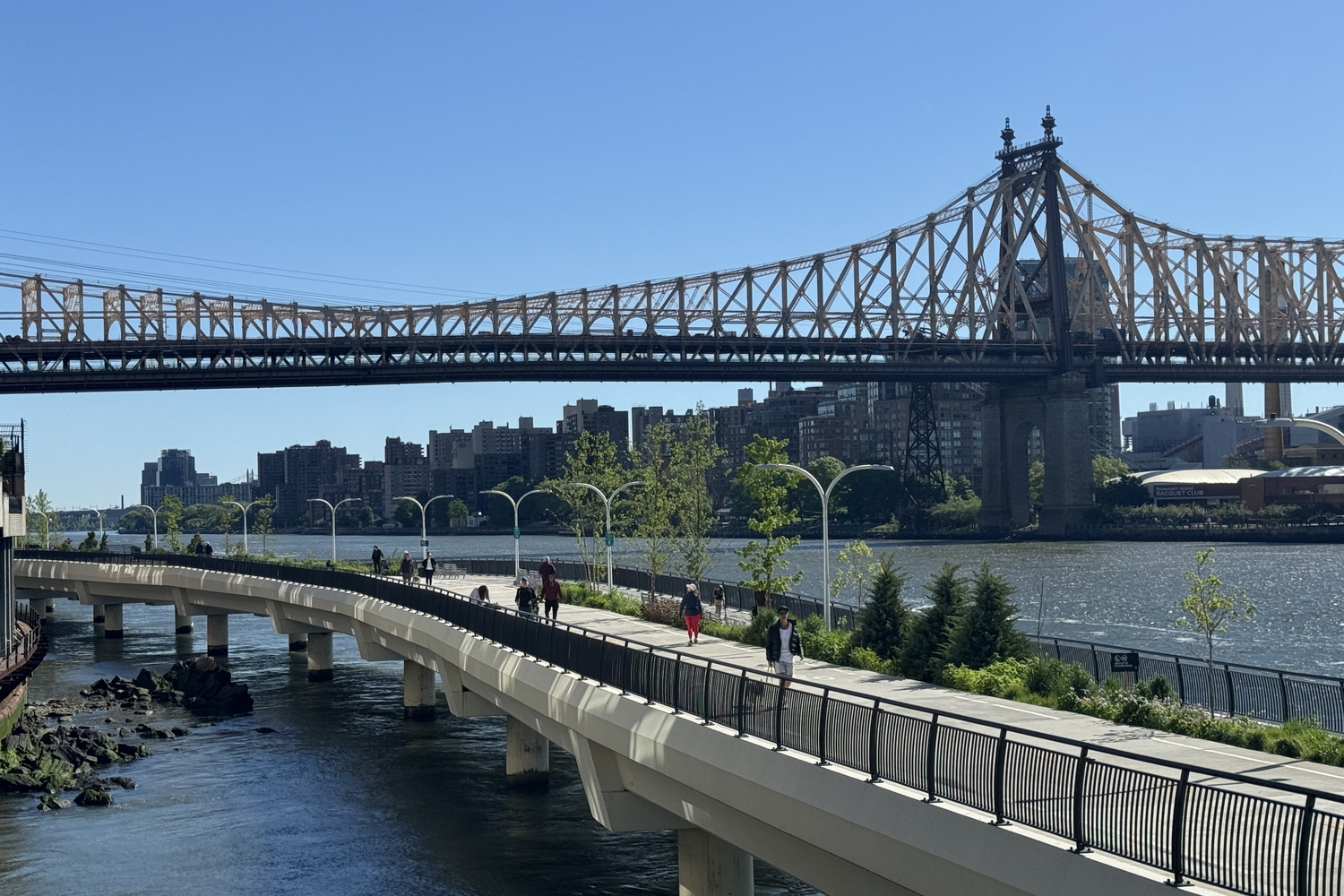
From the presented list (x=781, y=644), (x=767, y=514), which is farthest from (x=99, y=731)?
(x=781, y=644)

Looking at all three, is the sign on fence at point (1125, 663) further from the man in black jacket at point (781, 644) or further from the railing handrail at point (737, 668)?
the man in black jacket at point (781, 644)

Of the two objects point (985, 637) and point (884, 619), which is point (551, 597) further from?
point (985, 637)

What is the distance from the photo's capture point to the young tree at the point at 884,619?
2828 cm

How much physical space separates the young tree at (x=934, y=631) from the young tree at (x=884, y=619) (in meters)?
1.01

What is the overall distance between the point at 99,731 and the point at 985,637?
30390mm

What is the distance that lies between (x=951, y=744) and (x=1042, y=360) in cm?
12992

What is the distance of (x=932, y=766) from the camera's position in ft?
47.5

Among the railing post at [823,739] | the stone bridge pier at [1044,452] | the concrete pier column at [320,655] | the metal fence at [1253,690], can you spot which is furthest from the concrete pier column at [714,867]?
the stone bridge pier at [1044,452]

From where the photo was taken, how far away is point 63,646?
2945 inches

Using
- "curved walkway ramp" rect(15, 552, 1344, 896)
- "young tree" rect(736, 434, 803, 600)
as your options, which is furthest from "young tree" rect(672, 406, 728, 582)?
"curved walkway ramp" rect(15, 552, 1344, 896)

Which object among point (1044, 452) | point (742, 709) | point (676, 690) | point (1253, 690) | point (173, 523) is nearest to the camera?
point (742, 709)

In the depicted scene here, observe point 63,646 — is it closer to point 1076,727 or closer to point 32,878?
point 32,878

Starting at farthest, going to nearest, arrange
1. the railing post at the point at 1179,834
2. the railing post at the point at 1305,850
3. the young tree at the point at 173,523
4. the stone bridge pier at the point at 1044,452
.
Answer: the stone bridge pier at the point at 1044,452, the young tree at the point at 173,523, the railing post at the point at 1179,834, the railing post at the point at 1305,850

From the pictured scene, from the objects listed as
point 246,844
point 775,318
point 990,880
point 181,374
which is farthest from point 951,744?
point 775,318
